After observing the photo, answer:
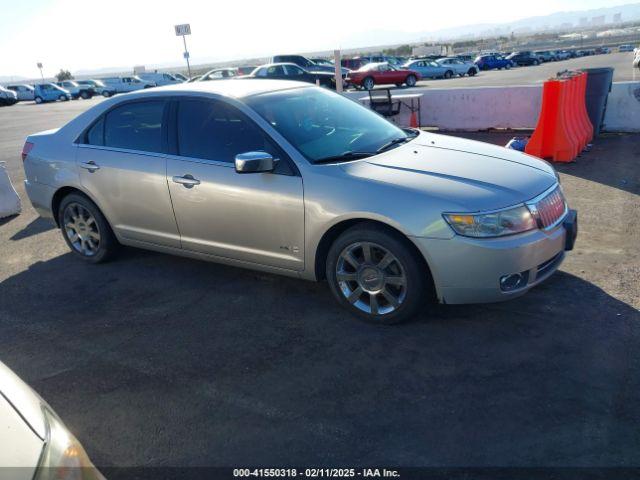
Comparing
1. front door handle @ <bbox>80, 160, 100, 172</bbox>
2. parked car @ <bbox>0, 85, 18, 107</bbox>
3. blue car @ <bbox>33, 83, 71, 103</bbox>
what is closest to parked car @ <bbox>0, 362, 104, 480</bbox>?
front door handle @ <bbox>80, 160, 100, 172</bbox>

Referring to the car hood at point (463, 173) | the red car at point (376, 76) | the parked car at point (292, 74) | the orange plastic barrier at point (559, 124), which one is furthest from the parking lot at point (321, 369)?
the red car at point (376, 76)

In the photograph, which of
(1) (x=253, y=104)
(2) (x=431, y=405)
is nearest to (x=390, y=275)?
(2) (x=431, y=405)

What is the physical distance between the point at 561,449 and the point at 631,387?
707mm

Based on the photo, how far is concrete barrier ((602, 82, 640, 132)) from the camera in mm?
9703

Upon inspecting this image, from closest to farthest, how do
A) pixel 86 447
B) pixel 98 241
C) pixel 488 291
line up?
1. pixel 86 447
2. pixel 488 291
3. pixel 98 241

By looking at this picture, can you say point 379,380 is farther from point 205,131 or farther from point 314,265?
point 205,131

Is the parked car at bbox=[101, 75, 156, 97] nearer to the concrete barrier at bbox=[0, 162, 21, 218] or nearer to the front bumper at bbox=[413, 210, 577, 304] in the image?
the concrete barrier at bbox=[0, 162, 21, 218]

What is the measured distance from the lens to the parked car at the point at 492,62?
48875 mm

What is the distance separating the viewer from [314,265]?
4066mm

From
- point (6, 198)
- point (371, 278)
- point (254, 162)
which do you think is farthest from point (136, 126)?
point (6, 198)

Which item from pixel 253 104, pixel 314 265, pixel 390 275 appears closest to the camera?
pixel 390 275

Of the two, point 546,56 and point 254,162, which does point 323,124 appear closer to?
point 254,162

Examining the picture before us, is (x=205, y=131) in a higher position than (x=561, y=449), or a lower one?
higher

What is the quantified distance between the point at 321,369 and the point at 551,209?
75.8 inches
